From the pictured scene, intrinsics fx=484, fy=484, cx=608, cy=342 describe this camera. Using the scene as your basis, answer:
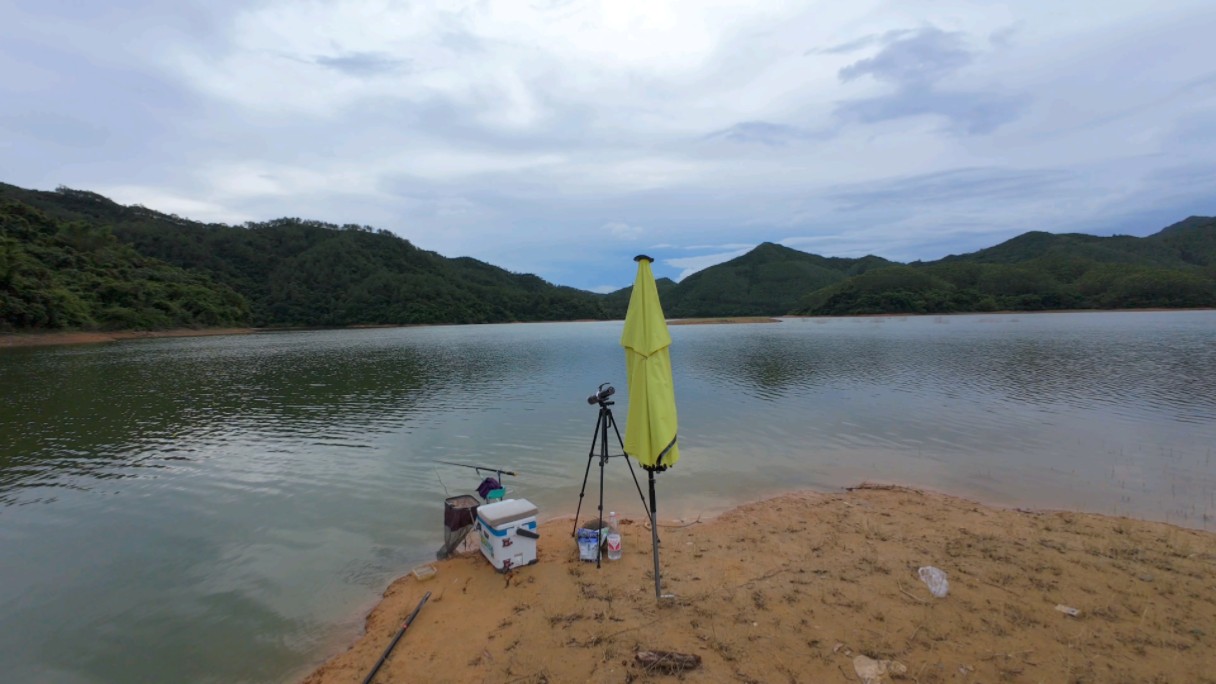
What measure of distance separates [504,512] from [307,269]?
466 feet

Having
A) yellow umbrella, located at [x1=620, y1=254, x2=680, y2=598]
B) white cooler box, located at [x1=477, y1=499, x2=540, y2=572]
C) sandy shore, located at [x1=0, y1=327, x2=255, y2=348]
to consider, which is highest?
sandy shore, located at [x1=0, y1=327, x2=255, y2=348]

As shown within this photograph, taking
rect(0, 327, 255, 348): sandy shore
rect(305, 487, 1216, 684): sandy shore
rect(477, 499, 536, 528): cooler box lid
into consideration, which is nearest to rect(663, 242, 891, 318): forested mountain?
rect(0, 327, 255, 348): sandy shore

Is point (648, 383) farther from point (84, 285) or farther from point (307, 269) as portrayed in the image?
point (307, 269)

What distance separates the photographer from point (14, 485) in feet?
35.1

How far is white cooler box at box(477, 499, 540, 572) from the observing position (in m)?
5.94

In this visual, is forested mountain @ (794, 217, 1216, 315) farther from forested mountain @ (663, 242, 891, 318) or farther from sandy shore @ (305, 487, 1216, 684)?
sandy shore @ (305, 487, 1216, 684)

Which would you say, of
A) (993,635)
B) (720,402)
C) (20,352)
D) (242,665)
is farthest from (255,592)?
(20,352)

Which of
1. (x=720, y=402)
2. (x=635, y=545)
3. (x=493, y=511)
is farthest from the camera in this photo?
(x=720, y=402)

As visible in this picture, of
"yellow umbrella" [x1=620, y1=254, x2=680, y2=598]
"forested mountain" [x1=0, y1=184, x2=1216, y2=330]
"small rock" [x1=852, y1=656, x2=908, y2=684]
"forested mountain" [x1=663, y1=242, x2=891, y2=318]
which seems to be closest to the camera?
"small rock" [x1=852, y1=656, x2=908, y2=684]

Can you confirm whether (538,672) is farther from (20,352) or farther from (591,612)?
(20,352)

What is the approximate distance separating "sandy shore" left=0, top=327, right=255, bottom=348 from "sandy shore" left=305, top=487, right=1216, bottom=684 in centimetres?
7230

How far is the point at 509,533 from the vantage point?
5.93 metres

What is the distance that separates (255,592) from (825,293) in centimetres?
14387

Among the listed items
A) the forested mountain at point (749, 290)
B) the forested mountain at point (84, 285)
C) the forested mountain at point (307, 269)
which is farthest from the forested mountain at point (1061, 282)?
the forested mountain at point (84, 285)
